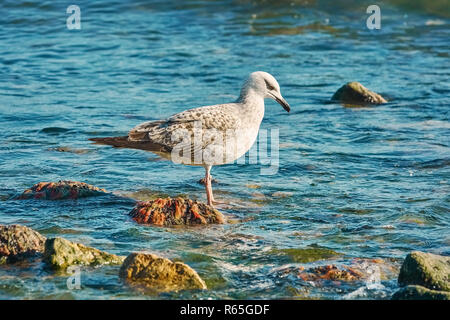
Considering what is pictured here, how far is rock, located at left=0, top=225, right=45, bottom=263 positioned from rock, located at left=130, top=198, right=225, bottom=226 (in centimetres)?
121

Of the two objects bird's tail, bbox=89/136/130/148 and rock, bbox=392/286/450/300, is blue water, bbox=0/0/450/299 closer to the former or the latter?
rock, bbox=392/286/450/300

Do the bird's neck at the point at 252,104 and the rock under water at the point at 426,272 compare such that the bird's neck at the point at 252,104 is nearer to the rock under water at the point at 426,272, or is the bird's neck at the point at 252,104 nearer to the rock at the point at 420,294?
the rock under water at the point at 426,272

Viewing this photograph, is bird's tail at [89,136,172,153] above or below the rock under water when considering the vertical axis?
above

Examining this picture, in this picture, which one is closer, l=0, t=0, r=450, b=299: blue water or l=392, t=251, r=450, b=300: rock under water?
l=392, t=251, r=450, b=300: rock under water

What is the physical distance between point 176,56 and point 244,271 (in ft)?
32.3

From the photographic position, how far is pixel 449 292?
545cm

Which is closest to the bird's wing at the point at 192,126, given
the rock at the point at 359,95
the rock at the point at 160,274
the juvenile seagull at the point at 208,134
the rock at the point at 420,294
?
the juvenile seagull at the point at 208,134

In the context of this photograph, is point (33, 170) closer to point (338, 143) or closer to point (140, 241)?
point (140, 241)

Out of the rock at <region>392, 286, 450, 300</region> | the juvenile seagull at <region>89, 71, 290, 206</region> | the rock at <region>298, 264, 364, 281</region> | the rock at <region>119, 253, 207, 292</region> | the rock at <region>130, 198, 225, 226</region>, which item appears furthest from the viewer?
the juvenile seagull at <region>89, 71, 290, 206</region>

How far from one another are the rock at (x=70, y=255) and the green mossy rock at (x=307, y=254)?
55.3 inches

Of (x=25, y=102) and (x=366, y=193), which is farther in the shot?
(x=25, y=102)

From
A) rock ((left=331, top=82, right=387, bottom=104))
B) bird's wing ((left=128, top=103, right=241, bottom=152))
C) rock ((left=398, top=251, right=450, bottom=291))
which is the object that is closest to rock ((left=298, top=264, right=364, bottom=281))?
rock ((left=398, top=251, right=450, bottom=291))

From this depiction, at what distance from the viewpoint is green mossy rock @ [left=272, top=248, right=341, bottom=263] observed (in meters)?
6.45
